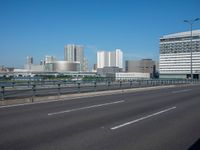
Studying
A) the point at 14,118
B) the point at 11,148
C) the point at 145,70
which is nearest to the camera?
the point at 11,148

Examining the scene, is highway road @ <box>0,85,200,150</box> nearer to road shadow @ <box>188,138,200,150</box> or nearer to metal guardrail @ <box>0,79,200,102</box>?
road shadow @ <box>188,138,200,150</box>

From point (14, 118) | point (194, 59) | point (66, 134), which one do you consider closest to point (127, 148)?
point (66, 134)

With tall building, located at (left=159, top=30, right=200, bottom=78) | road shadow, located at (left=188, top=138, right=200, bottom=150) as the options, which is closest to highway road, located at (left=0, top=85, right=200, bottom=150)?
road shadow, located at (left=188, top=138, right=200, bottom=150)

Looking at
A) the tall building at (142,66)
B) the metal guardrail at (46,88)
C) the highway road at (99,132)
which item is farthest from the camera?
the tall building at (142,66)

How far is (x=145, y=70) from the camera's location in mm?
177875

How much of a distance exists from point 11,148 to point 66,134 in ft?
6.36

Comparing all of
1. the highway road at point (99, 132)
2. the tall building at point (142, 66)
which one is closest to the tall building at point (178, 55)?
the tall building at point (142, 66)

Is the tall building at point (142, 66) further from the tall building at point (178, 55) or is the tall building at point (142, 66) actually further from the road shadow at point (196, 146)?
the road shadow at point (196, 146)

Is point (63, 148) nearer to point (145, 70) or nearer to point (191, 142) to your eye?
point (191, 142)

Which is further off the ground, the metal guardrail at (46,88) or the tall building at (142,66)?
the tall building at (142,66)

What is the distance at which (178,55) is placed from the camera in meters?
121

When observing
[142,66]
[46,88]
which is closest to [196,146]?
[46,88]

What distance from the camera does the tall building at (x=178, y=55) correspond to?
365 ft

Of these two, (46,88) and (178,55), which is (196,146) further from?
(178,55)
